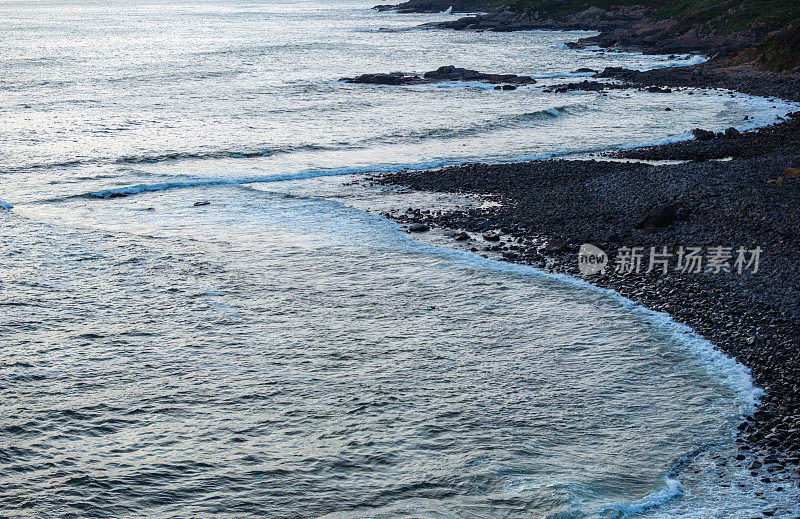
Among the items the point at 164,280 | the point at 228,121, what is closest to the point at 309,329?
the point at 164,280

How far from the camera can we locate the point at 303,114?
2003 inches

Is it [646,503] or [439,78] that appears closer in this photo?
[646,503]

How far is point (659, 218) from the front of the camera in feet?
76.4

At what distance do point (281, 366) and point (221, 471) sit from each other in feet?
12.6

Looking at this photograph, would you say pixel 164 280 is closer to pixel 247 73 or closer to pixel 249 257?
pixel 249 257

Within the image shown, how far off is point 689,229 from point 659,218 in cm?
95

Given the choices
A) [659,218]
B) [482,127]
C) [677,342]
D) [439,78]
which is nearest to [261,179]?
[482,127]

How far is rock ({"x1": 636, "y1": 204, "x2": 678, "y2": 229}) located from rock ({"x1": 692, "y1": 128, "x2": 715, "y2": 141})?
16.3 m

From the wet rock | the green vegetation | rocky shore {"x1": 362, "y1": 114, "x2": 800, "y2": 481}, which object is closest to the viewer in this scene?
rocky shore {"x1": 362, "y1": 114, "x2": 800, "y2": 481}

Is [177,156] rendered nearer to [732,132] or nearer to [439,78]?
[732,132]

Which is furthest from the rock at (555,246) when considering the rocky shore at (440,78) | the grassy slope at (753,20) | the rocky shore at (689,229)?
the grassy slope at (753,20)

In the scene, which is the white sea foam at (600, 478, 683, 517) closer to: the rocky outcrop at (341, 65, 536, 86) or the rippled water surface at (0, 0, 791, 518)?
the rippled water surface at (0, 0, 791, 518)

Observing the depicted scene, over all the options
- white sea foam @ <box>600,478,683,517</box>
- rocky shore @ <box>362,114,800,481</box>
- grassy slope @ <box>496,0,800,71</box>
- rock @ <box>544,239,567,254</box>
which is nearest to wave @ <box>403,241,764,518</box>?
white sea foam @ <box>600,478,683,517</box>

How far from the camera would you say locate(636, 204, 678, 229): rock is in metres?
23.3
